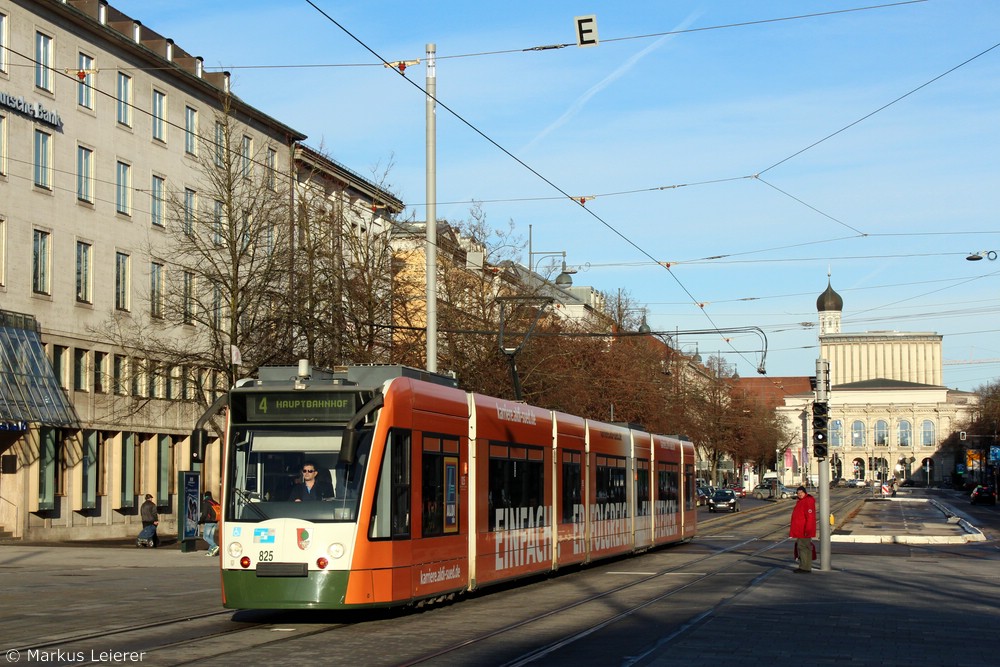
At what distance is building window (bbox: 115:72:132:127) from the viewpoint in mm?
47156

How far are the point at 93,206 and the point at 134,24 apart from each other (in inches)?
301

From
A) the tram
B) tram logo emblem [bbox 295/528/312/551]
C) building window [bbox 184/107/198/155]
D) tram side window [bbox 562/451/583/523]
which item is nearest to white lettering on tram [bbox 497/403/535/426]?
the tram

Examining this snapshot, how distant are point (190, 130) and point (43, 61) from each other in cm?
940

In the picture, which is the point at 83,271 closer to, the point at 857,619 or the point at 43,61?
the point at 43,61

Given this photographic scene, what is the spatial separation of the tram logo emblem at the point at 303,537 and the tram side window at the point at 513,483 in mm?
4814

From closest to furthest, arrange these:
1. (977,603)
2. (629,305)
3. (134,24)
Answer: (977,603)
(134,24)
(629,305)

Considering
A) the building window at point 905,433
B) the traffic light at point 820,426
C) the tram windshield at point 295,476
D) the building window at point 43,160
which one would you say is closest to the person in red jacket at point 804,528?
the traffic light at point 820,426

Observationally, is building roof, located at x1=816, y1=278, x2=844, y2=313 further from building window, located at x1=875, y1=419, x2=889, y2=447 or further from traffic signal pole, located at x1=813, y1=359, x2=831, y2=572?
traffic signal pole, located at x1=813, y1=359, x2=831, y2=572

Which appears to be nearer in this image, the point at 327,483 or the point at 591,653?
the point at 591,653

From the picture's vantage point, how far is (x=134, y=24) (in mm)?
48875

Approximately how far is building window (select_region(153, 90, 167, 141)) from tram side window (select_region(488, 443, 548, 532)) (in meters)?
31.2

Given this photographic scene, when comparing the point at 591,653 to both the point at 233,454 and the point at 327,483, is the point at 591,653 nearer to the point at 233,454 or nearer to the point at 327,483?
the point at 327,483

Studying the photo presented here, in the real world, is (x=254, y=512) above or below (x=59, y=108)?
below

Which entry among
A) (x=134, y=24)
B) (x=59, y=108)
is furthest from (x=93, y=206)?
(x=134, y=24)
